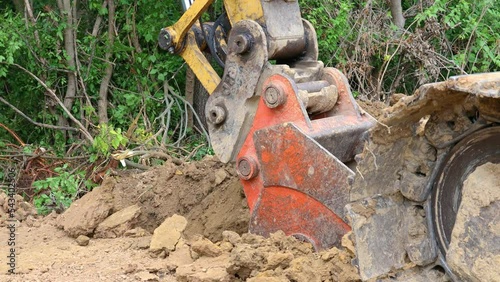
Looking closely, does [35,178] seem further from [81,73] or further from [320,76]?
[320,76]

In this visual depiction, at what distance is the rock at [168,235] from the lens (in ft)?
16.4

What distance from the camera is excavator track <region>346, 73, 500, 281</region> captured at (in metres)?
3.23

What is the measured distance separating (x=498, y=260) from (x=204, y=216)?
9.38ft

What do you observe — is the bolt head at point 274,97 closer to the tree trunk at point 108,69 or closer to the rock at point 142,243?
the rock at point 142,243

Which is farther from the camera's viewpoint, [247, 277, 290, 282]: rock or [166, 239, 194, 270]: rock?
[166, 239, 194, 270]: rock

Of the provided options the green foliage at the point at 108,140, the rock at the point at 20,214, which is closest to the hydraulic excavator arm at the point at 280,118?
the green foliage at the point at 108,140

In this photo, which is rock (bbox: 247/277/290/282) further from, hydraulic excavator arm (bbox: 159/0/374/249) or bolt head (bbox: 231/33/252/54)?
bolt head (bbox: 231/33/252/54)

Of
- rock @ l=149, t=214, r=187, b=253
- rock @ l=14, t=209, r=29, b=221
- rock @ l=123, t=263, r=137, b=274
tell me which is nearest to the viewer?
rock @ l=123, t=263, r=137, b=274

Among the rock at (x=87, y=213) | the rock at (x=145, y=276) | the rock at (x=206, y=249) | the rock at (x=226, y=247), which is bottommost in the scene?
the rock at (x=87, y=213)

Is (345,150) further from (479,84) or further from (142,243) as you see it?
(479,84)

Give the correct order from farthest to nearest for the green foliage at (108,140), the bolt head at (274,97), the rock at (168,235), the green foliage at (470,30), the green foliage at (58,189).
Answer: the green foliage at (470,30), the green foliage at (108,140), the green foliage at (58,189), the rock at (168,235), the bolt head at (274,97)

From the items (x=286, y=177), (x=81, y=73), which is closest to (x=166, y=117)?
(x=81, y=73)

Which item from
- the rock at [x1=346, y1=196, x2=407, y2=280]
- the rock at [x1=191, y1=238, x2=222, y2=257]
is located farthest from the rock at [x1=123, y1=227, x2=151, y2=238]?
the rock at [x1=346, y1=196, x2=407, y2=280]

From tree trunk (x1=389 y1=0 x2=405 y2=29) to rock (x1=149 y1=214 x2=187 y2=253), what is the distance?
17.4 ft
